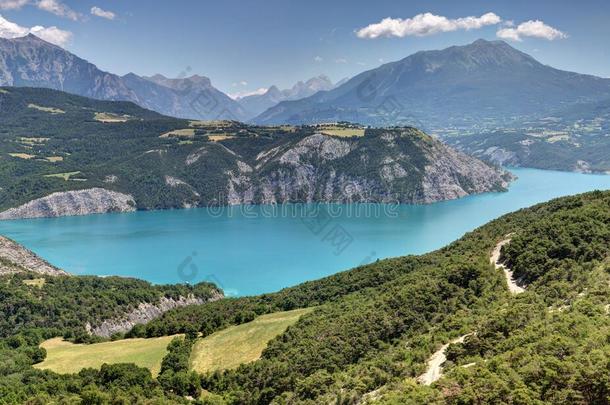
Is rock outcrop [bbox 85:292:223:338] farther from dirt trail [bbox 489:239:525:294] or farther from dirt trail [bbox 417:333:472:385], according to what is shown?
dirt trail [bbox 417:333:472:385]

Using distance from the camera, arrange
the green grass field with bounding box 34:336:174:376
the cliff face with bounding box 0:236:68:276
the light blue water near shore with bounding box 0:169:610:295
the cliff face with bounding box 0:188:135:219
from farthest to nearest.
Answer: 1. the cliff face with bounding box 0:188:135:219
2. the light blue water near shore with bounding box 0:169:610:295
3. the cliff face with bounding box 0:236:68:276
4. the green grass field with bounding box 34:336:174:376

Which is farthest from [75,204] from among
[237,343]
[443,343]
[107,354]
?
[443,343]

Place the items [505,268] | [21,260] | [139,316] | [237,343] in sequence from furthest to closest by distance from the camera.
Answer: [21,260] → [139,316] → [237,343] → [505,268]

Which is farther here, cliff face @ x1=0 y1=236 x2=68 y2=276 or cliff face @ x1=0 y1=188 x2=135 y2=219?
cliff face @ x1=0 y1=188 x2=135 y2=219

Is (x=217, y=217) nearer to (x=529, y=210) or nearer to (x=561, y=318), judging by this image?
(x=529, y=210)

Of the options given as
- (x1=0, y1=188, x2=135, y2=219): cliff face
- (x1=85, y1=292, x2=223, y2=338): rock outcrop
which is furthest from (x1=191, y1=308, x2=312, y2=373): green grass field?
(x1=0, y1=188, x2=135, y2=219): cliff face

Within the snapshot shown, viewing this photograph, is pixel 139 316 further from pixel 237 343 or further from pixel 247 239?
pixel 247 239

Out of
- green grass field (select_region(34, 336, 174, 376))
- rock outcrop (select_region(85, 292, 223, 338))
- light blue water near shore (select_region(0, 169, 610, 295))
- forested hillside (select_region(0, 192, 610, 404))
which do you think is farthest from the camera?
light blue water near shore (select_region(0, 169, 610, 295))

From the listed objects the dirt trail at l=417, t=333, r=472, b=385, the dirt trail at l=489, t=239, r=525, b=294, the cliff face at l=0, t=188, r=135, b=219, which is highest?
the dirt trail at l=489, t=239, r=525, b=294

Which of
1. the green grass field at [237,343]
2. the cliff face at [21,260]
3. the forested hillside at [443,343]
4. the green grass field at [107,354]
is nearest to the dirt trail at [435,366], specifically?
the forested hillside at [443,343]
